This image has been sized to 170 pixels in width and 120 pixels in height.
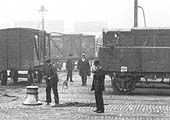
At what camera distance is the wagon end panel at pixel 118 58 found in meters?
18.6

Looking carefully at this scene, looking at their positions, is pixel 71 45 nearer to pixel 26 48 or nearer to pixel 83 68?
pixel 83 68

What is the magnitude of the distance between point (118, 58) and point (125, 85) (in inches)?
50.5

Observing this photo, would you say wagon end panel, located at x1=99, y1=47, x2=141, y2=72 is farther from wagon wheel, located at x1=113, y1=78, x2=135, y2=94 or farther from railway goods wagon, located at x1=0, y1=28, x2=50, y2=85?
railway goods wagon, located at x1=0, y1=28, x2=50, y2=85

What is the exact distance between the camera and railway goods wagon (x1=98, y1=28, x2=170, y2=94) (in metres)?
18.4

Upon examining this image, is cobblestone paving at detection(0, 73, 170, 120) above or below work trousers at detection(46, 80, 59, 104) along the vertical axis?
below

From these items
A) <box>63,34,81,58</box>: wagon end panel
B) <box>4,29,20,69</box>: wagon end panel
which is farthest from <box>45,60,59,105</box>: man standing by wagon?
<box>63,34,81,58</box>: wagon end panel

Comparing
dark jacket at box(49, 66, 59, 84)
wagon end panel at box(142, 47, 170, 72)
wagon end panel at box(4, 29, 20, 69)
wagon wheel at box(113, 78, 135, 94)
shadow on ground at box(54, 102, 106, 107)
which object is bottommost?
shadow on ground at box(54, 102, 106, 107)

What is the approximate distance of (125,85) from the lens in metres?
19.0

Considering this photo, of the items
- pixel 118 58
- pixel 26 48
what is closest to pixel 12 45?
pixel 26 48

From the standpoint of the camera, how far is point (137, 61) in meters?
18.6

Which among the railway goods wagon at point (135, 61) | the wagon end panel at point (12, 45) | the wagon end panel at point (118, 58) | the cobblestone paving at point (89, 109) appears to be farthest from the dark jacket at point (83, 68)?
the cobblestone paving at point (89, 109)

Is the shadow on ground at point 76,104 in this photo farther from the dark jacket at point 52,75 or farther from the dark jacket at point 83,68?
the dark jacket at point 83,68

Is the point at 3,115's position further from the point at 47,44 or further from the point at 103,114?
the point at 47,44

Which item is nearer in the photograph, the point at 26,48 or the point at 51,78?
the point at 51,78
